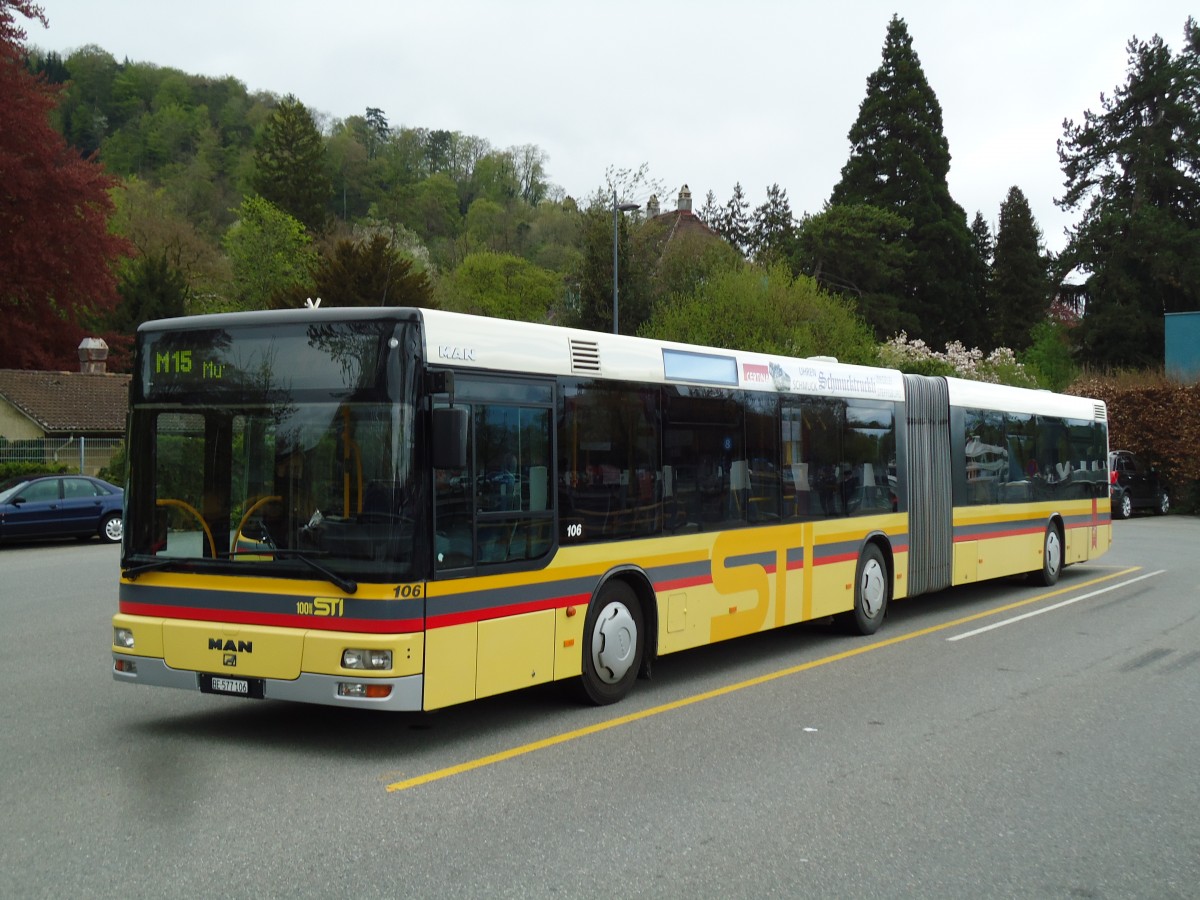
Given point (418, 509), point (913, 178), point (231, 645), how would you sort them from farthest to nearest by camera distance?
1. point (913, 178)
2. point (231, 645)
3. point (418, 509)

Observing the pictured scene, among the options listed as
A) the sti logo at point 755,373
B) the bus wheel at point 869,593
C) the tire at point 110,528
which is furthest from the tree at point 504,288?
the sti logo at point 755,373

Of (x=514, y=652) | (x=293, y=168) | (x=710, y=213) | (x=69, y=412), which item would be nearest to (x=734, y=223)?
(x=710, y=213)

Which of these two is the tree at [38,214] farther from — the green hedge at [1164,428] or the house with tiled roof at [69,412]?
the green hedge at [1164,428]

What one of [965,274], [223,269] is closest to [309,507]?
[223,269]

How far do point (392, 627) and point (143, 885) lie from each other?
2231 mm

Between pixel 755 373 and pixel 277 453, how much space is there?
4.92 metres

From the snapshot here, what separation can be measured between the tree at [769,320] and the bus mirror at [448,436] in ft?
110

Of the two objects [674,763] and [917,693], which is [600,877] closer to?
[674,763]

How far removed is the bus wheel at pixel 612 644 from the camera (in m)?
8.46

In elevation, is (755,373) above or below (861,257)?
below

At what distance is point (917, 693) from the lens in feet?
30.2

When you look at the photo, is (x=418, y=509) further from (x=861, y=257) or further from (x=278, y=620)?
(x=861, y=257)

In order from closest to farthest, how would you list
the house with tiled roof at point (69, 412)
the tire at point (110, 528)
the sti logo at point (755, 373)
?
the sti logo at point (755, 373) < the tire at point (110, 528) < the house with tiled roof at point (69, 412)

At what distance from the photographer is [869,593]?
491 inches
